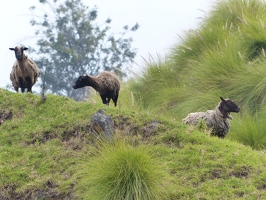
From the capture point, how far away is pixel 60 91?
30.8 metres

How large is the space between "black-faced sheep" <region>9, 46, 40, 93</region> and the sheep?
3223mm

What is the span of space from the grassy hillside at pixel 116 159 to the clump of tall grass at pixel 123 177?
12mm

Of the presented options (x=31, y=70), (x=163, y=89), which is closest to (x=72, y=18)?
(x=163, y=89)

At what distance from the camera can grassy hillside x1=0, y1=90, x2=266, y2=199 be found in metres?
8.01

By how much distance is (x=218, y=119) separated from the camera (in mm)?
11000

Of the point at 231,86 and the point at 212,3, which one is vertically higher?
the point at 212,3

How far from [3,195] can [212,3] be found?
34.5ft

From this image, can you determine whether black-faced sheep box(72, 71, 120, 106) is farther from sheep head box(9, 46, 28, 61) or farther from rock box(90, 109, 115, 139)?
rock box(90, 109, 115, 139)

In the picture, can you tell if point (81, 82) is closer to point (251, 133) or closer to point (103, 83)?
point (103, 83)

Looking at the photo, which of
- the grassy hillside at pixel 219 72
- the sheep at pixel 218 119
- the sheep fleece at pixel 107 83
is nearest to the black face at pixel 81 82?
the sheep fleece at pixel 107 83

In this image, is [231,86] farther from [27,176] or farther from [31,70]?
[27,176]

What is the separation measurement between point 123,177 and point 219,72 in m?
6.92

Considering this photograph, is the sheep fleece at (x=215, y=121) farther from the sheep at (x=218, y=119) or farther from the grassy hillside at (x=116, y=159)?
the grassy hillside at (x=116, y=159)

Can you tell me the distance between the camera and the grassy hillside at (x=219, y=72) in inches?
516
